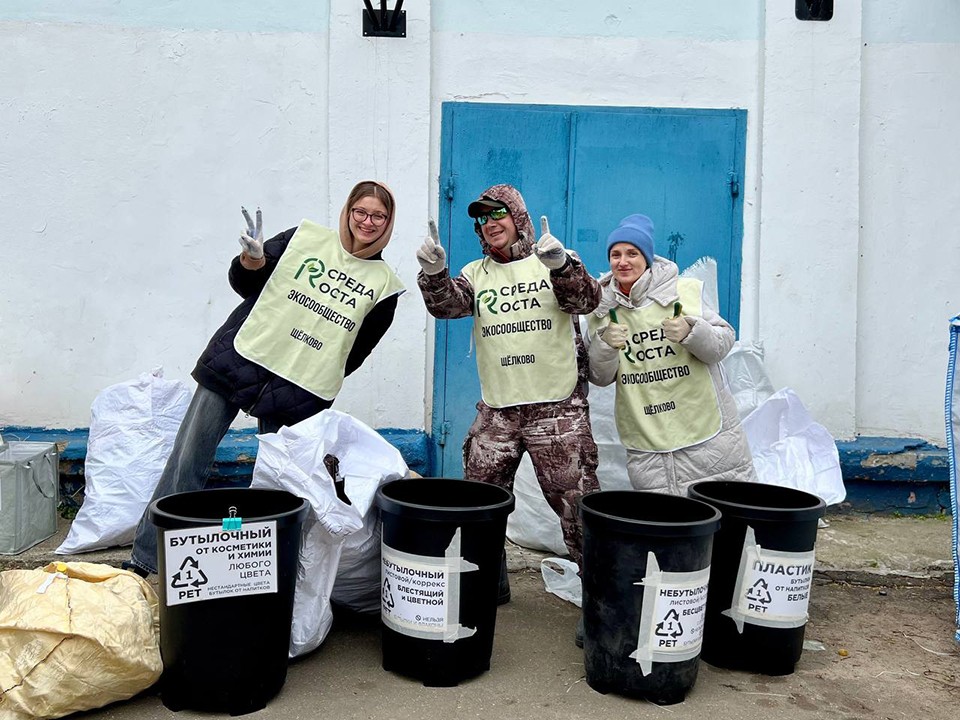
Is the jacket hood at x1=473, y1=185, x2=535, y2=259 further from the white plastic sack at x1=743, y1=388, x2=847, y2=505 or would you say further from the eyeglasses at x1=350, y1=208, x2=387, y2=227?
the white plastic sack at x1=743, y1=388, x2=847, y2=505

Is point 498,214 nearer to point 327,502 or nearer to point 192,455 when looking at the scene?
point 327,502

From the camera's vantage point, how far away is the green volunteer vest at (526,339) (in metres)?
3.52

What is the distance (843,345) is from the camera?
4984 millimetres

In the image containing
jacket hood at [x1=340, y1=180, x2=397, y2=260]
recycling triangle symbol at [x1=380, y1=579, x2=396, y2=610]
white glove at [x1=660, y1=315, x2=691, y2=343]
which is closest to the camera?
recycling triangle symbol at [x1=380, y1=579, x2=396, y2=610]

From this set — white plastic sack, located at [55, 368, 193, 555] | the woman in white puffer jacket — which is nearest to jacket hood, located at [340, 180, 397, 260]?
the woman in white puffer jacket

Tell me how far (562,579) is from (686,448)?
0.94 m

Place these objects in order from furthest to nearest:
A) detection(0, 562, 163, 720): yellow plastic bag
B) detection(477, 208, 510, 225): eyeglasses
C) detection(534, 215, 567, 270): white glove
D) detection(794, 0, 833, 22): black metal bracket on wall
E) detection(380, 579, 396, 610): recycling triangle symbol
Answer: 1. detection(794, 0, 833, 22): black metal bracket on wall
2. detection(477, 208, 510, 225): eyeglasses
3. detection(534, 215, 567, 270): white glove
4. detection(380, 579, 396, 610): recycling triangle symbol
5. detection(0, 562, 163, 720): yellow plastic bag

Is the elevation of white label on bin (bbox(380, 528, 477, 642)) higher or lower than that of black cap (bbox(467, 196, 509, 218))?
lower

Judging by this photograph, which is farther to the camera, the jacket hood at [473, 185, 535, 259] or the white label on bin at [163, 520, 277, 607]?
the jacket hood at [473, 185, 535, 259]

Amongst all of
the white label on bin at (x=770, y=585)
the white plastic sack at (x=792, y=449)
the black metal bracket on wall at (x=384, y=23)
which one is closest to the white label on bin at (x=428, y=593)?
the white label on bin at (x=770, y=585)

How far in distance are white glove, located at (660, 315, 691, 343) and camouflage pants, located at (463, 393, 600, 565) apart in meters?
0.45

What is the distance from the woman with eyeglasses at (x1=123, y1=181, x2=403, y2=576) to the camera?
3.58 meters

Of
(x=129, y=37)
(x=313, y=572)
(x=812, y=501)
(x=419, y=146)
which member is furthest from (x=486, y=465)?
(x=129, y=37)

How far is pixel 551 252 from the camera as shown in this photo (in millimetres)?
3271
